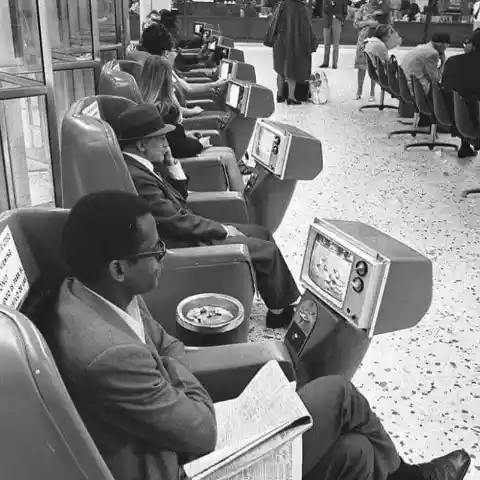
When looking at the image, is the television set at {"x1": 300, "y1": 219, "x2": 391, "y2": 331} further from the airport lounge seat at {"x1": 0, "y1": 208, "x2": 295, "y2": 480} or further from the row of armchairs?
the row of armchairs

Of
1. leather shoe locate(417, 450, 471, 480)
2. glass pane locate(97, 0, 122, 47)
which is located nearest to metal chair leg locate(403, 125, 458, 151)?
glass pane locate(97, 0, 122, 47)

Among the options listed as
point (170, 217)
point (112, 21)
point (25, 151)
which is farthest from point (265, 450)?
point (112, 21)

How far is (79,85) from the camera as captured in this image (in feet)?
12.9

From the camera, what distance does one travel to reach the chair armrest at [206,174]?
10.7 ft

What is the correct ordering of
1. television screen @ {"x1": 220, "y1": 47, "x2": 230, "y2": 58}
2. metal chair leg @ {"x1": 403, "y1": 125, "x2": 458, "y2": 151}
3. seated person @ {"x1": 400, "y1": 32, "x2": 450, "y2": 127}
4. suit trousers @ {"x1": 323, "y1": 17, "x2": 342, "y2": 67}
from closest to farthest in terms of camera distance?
metal chair leg @ {"x1": 403, "y1": 125, "x2": 458, "y2": 151}
seated person @ {"x1": 400, "y1": 32, "x2": 450, "y2": 127}
television screen @ {"x1": 220, "y1": 47, "x2": 230, "y2": 58}
suit trousers @ {"x1": 323, "y1": 17, "x2": 342, "y2": 67}

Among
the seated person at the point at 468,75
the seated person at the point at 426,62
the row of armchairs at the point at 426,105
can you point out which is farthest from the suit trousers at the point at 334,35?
the seated person at the point at 468,75

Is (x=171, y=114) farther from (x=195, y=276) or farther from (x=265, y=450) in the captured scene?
(x=265, y=450)

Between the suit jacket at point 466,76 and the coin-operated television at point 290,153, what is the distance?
2.24 meters

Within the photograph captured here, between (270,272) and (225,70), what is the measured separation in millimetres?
3283

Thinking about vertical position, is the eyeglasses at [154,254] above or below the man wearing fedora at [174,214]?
above

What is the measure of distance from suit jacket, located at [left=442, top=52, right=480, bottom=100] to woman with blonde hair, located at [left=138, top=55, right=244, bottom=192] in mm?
2057

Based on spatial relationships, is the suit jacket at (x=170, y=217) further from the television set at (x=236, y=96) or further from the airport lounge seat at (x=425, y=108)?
the airport lounge seat at (x=425, y=108)

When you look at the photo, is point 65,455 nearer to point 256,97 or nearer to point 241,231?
point 241,231

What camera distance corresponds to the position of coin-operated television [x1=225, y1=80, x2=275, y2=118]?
412cm
